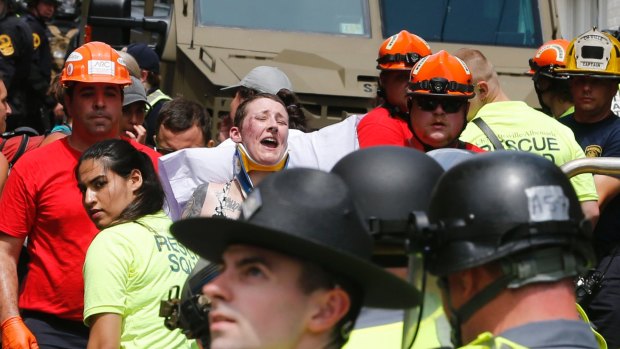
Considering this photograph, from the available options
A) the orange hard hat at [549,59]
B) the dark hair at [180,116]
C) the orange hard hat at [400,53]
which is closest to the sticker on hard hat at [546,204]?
the orange hard hat at [400,53]

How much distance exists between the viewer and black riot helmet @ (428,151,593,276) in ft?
8.47

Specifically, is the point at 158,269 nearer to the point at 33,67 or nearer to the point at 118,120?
the point at 118,120

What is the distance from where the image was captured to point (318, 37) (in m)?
9.18

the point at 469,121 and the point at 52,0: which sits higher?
the point at 52,0

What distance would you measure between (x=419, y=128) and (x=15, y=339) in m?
1.94

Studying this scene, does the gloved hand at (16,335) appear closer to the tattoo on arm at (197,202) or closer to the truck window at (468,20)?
the tattoo on arm at (197,202)

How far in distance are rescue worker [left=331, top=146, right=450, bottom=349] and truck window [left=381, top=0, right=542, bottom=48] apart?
6158 mm

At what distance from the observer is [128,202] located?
5.05 metres

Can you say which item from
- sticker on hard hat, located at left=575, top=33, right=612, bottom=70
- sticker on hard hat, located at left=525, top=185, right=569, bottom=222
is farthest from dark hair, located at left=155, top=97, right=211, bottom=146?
sticker on hard hat, located at left=525, top=185, right=569, bottom=222

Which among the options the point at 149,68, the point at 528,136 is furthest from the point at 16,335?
the point at 149,68

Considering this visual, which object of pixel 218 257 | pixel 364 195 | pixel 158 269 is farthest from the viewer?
pixel 158 269

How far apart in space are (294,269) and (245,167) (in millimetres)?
2946

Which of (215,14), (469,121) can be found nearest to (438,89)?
(469,121)

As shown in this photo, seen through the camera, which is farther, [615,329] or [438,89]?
[615,329]
